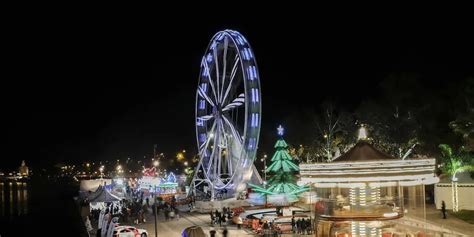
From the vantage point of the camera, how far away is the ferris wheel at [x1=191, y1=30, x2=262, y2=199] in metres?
43.2

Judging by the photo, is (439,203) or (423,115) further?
(423,115)

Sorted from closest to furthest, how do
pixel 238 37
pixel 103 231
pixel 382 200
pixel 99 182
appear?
pixel 382 200 → pixel 103 231 → pixel 238 37 → pixel 99 182

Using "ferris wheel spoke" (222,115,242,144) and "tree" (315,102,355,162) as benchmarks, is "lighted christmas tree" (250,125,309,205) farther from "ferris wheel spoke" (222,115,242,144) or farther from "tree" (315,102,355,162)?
"tree" (315,102,355,162)

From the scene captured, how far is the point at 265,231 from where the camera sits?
93.2 feet

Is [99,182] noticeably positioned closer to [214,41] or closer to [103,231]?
[214,41]

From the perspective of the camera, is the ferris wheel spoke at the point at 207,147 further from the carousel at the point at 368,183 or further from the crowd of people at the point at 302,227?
the carousel at the point at 368,183

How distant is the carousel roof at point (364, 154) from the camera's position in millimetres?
16328

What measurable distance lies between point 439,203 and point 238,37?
2081 centimetres

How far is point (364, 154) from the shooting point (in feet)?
54.1

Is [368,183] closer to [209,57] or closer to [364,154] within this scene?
[364,154]

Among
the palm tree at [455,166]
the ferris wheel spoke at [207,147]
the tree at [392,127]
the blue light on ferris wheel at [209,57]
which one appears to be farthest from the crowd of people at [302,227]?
the blue light on ferris wheel at [209,57]

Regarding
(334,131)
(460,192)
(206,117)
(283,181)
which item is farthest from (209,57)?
(460,192)

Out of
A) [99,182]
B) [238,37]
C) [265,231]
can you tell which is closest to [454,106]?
[238,37]

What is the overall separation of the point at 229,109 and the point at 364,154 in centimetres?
3152
